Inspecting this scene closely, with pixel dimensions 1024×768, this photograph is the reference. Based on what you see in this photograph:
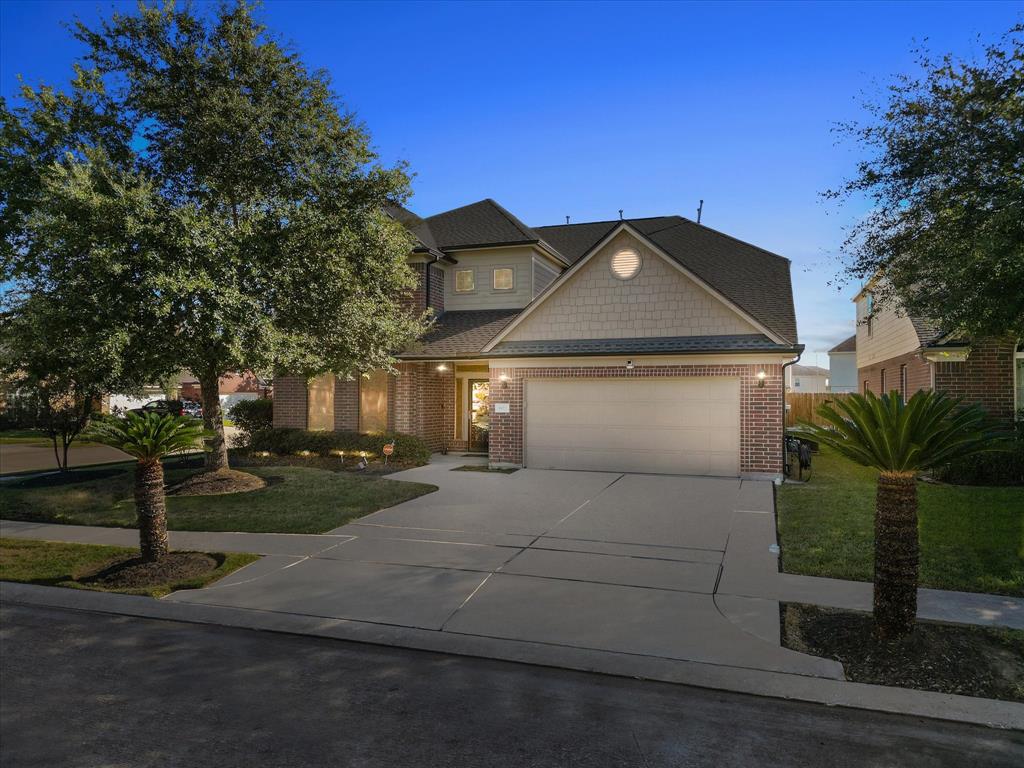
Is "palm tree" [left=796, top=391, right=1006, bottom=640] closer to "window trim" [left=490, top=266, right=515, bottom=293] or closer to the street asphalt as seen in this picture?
the street asphalt

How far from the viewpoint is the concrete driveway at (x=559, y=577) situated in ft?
18.8

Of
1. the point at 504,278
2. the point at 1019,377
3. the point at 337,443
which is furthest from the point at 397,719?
the point at 504,278

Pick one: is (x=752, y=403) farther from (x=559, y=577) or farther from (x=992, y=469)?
(x=559, y=577)

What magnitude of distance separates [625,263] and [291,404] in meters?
10.9

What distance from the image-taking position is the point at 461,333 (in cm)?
1912

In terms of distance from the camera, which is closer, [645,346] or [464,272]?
[645,346]

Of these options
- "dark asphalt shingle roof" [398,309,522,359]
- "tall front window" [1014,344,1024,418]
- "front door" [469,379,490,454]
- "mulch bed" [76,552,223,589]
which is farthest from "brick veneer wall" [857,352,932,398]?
"mulch bed" [76,552,223,589]

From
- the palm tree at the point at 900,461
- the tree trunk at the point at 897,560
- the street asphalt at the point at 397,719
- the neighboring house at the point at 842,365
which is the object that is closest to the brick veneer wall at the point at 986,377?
the palm tree at the point at 900,461

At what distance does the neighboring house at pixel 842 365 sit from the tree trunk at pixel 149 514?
4537 cm

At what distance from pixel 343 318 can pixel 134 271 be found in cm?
Result: 376

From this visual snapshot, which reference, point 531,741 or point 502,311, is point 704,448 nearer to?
point 502,311

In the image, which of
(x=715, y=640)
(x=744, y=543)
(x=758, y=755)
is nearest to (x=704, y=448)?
(x=744, y=543)

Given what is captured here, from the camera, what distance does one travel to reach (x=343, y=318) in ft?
43.0

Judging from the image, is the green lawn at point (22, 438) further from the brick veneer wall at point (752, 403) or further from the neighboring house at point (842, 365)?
the neighboring house at point (842, 365)
